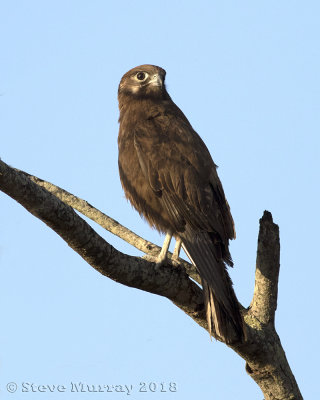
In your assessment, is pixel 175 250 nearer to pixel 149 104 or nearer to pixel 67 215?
pixel 149 104

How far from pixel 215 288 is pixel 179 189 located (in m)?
1.06

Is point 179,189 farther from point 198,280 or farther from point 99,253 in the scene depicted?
point 99,253

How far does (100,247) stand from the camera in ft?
14.5

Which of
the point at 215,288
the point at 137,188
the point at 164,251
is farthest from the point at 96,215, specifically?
the point at 215,288

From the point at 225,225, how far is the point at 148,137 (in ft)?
3.59

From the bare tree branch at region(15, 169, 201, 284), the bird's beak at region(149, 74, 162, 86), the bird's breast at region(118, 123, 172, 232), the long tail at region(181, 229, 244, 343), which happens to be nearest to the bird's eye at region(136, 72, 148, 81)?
the bird's beak at region(149, 74, 162, 86)

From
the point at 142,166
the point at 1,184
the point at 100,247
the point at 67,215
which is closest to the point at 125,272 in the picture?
the point at 100,247

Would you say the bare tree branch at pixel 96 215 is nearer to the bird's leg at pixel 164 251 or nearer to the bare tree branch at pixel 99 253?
the bird's leg at pixel 164 251

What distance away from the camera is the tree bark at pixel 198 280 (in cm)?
430

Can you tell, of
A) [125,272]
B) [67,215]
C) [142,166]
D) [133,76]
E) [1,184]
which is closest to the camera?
[1,184]

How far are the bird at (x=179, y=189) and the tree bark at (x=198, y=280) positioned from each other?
0.24m

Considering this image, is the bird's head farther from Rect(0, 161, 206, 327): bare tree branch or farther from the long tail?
Rect(0, 161, 206, 327): bare tree branch

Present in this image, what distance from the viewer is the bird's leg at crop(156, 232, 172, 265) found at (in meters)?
5.33

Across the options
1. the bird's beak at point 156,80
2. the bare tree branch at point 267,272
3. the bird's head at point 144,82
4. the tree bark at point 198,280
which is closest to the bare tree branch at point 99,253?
the tree bark at point 198,280
